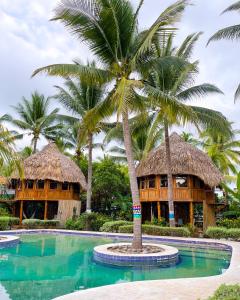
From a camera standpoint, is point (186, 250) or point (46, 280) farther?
point (186, 250)

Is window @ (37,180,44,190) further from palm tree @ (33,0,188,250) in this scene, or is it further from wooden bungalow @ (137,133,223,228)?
palm tree @ (33,0,188,250)

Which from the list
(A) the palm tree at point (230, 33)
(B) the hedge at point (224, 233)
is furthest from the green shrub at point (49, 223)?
(A) the palm tree at point (230, 33)

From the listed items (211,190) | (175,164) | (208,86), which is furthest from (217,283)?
(211,190)

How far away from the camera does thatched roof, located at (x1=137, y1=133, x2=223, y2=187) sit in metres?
20.4

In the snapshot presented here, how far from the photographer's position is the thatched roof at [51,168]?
24147 mm

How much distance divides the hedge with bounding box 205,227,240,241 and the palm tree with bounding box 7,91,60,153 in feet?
58.7

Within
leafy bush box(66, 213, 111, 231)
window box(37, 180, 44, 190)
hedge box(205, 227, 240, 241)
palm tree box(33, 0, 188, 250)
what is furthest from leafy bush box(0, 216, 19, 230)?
hedge box(205, 227, 240, 241)

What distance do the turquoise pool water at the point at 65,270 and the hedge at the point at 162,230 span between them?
273 cm

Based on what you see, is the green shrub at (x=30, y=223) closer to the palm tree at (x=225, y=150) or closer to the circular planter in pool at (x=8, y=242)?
the circular planter in pool at (x=8, y=242)

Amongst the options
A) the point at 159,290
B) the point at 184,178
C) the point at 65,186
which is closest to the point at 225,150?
the point at 184,178

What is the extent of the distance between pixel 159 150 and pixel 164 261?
497 inches

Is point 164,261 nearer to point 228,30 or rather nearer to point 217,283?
point 217,283

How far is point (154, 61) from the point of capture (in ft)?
38.3

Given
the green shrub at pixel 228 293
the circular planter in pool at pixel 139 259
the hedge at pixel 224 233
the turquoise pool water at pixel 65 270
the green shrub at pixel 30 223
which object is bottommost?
the turquoise pool water at pixel 65 270
